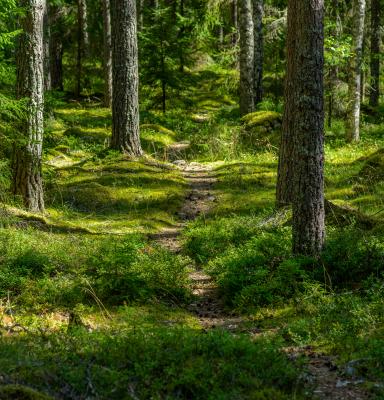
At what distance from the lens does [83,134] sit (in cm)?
1994

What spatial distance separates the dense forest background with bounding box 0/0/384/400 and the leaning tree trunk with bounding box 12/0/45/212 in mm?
26

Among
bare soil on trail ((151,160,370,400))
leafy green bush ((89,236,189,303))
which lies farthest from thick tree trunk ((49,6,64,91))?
leafy green bush ((89,236,189,303))

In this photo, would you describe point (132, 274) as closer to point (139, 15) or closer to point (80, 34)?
point (80, 34)

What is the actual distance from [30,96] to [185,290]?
4754mm

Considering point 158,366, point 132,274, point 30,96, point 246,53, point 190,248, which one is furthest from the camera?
point 246,53

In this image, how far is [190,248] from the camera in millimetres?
10047

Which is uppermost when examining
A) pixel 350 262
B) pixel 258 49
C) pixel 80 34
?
pixel 80 34

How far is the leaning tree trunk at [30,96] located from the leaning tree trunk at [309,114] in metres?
4.69

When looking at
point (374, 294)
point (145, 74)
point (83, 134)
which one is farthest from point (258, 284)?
point (145, 74)

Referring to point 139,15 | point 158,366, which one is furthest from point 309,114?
point 139,15

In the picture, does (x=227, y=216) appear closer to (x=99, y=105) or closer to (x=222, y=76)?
(x=99, y=105)

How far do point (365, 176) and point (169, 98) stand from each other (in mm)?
15678

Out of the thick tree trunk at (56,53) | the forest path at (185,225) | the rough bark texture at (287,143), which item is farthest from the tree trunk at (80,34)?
the rough bark texture at (287,143)

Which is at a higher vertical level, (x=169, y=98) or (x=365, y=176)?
(x=169, y=98)
